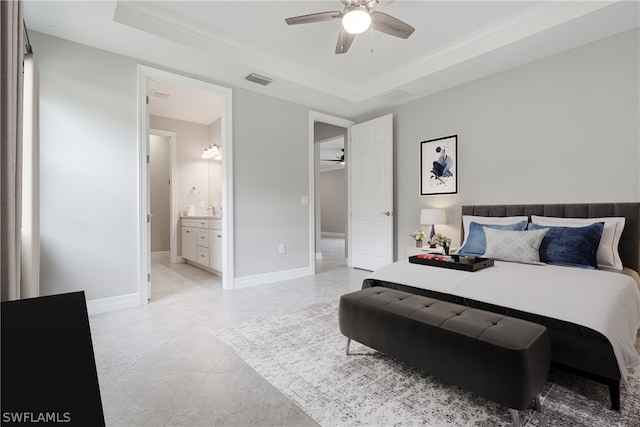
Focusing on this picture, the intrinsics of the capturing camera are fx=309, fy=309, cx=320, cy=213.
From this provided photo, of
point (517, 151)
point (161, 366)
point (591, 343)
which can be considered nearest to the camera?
point (591, 343)

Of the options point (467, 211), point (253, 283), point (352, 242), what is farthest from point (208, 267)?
point (467, 211)

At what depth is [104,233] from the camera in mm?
3037

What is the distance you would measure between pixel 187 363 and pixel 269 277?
88.4 inches

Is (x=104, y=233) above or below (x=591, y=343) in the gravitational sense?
above

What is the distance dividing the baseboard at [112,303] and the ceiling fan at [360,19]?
118 inches

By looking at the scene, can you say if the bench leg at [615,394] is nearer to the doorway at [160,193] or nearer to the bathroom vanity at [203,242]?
the bathroom vanity at [203,242]

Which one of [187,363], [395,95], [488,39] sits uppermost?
[488,39]

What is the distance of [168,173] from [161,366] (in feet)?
16.9

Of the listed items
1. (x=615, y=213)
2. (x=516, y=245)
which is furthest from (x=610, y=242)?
(x=516, y=245)

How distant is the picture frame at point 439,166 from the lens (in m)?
4.03

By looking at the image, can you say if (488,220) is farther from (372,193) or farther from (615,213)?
(372,193)

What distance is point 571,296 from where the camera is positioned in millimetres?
1753

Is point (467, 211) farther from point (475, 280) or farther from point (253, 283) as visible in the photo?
point (253, 283)

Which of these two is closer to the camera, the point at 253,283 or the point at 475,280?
the point at 475,280
